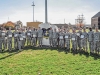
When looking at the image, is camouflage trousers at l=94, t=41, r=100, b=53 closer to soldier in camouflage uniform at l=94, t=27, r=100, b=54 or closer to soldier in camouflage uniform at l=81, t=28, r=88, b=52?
soldier in camouflage uniform at l=94, t=27, r=100, b=54

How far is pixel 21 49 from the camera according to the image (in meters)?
15.5

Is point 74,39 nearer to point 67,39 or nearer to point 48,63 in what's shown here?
point 67,39

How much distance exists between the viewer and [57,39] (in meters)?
15.8

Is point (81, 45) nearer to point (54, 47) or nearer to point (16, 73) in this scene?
point (54, 47)

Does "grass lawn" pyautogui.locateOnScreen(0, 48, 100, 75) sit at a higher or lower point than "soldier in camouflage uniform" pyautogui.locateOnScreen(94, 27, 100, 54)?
lower

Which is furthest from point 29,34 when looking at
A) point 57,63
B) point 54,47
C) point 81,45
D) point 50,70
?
point 50,70

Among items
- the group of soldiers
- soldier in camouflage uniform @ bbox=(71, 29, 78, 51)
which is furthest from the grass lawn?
the group of soldiers

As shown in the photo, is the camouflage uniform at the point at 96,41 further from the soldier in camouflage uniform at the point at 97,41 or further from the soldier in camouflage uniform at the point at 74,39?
the soldier in camouflage uniform at the point at 74,39

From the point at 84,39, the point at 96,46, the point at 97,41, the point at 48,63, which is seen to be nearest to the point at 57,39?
the point at 84,39

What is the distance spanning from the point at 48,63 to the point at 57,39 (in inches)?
187

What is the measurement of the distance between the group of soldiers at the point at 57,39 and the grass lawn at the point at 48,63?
1224 millimetres

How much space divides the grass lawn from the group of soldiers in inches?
48.2

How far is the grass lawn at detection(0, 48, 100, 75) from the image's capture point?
384 inches

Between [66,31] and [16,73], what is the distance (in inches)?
263
